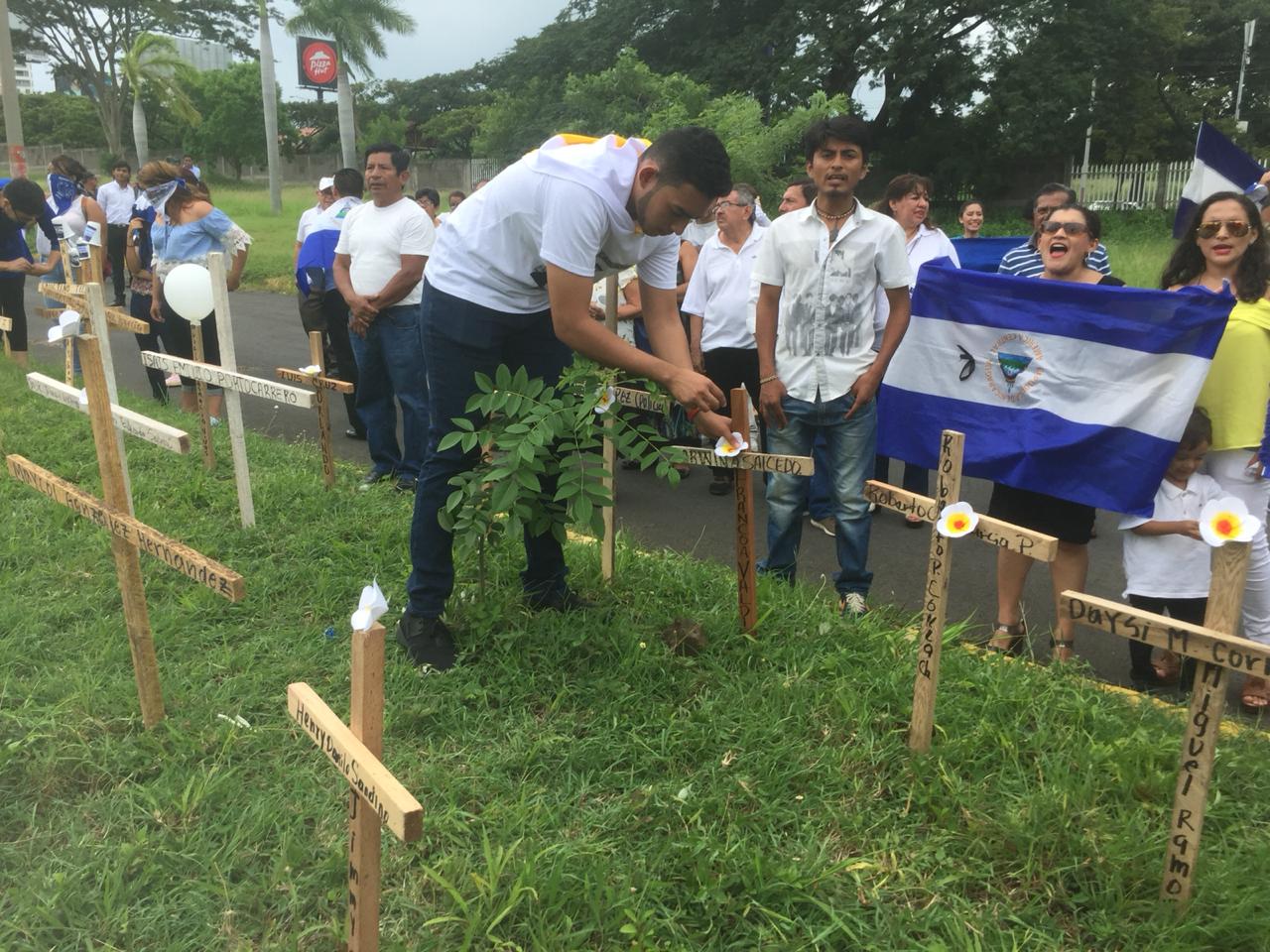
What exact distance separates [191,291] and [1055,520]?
4.51 meters

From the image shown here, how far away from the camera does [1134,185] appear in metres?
24.0

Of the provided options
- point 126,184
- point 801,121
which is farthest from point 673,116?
point 126,184

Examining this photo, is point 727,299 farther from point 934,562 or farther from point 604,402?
point 934,562

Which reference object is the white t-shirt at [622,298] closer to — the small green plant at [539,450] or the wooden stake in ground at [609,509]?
the wooden stake in ground at [609,509]

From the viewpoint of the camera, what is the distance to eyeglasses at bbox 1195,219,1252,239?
327cm

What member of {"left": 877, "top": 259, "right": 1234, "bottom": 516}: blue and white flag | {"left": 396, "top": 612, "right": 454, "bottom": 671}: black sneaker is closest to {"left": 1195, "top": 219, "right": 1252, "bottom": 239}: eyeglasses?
{"left": 877, "top": 259, "right": 1234, "bottom": 516}: blue and white flag

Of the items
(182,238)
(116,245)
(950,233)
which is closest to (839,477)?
(182,238)

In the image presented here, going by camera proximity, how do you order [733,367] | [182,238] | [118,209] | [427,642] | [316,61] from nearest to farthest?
[427,642], [733,367], [182,238], [118,209], [316,61]

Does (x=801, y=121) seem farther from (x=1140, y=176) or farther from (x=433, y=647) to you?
(x=433, y=647)

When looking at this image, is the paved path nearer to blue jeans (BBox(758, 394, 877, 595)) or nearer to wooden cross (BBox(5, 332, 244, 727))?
blue jeans (BBox(758, 394, 877, 595))

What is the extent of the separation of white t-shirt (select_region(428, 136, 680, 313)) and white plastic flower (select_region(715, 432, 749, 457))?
0.65 meters

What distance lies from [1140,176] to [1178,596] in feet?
80.1

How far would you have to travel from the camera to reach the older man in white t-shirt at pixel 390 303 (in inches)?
210

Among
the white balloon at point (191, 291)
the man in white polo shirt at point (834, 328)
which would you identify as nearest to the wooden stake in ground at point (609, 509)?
the man in white polo shirt at point (834, 328)
